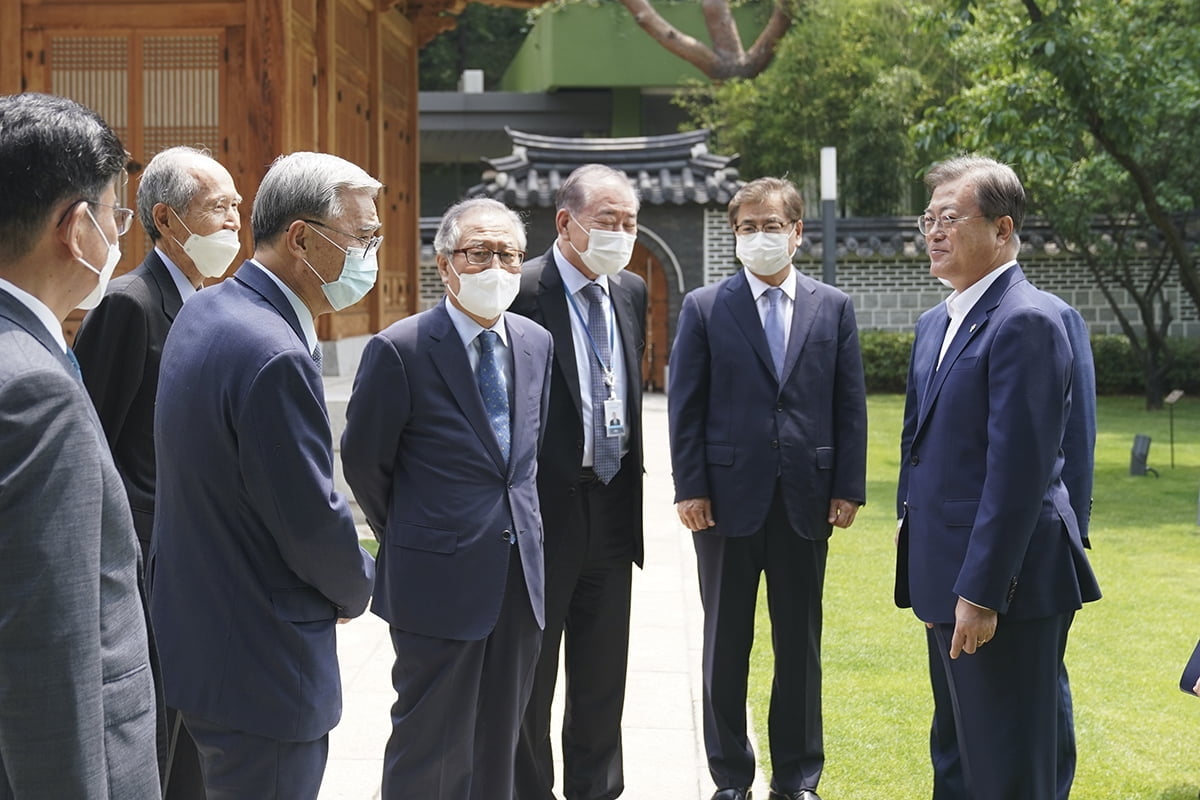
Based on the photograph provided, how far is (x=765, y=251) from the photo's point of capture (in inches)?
174

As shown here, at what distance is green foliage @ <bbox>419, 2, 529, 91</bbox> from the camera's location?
3475 cm

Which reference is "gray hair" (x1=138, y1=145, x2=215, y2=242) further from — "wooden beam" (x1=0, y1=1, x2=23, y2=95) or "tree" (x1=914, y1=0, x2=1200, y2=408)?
"tree" (x1=914, y1=0, x2=1200, y2=408)

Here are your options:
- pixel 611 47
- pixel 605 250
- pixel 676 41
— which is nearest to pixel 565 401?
pixel 605 250

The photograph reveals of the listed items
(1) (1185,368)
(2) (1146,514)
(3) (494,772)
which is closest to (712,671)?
(3) (494,772)

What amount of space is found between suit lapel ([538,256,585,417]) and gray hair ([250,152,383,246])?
129cm

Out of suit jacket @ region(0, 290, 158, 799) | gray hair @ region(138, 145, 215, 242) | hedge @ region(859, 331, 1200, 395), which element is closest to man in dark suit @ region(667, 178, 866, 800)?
gray hair @ region(138, 145, 215, 242)

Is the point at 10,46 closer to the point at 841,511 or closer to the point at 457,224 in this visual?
the point at 457,224

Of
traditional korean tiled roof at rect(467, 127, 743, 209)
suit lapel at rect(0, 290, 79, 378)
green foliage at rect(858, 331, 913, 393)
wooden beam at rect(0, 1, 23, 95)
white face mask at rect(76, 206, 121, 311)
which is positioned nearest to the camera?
suit lapel at rect(0, 290, 79, 378)

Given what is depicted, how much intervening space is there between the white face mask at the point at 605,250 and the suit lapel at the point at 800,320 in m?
0.62

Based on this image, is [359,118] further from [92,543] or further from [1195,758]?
[92,543]

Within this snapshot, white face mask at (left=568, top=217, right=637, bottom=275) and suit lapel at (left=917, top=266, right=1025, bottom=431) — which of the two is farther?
white face mask at (left=568, top=217, right=637, bottom=275)

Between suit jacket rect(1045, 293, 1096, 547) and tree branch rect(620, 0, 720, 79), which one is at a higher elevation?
tree branch rect(620, 0, 720, 79)

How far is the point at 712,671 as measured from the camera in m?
4.36

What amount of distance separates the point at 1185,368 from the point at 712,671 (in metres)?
17.9
